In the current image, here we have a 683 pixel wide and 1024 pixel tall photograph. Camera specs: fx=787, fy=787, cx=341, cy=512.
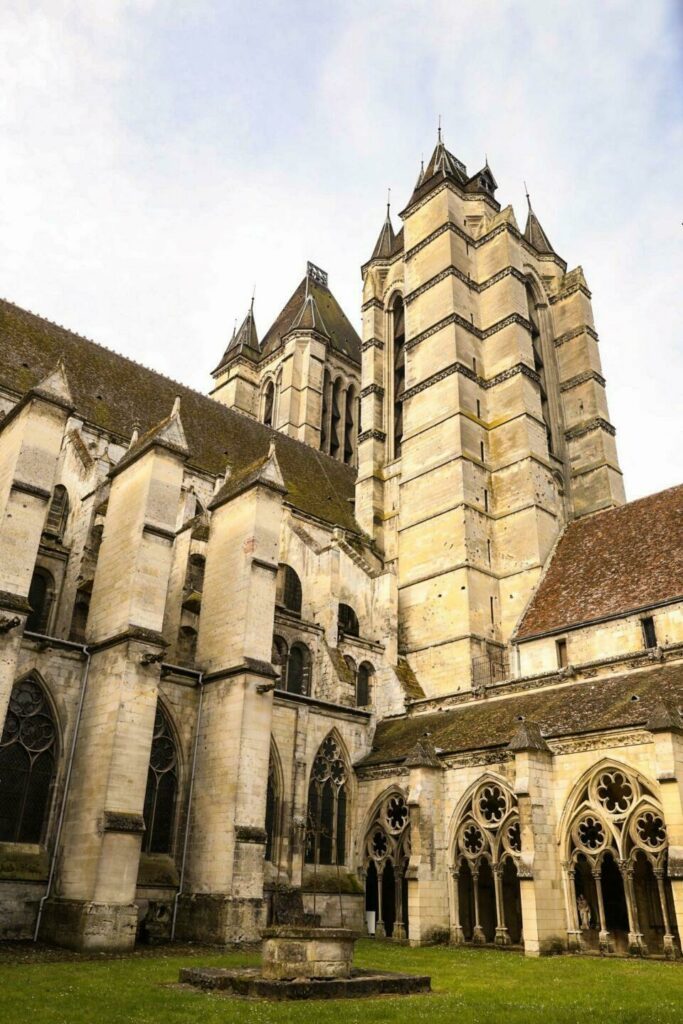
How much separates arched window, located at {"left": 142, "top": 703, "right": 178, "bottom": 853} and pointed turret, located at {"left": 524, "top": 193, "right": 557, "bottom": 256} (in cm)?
2582

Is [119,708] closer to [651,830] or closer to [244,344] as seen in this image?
[651,830]

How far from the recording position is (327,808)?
19109 millimetres

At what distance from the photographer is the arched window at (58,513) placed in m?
20.4

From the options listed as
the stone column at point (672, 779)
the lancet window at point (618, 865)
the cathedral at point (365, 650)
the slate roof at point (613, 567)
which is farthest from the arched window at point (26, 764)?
the slate roof at point (613, 567)

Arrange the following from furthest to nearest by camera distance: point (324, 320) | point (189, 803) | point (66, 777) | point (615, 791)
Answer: point (324, 320) < point (189, 803) < point (615, 791) < point (66, 777)

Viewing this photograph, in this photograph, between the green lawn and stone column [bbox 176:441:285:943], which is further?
stone column [bbox 176:441:285:943]

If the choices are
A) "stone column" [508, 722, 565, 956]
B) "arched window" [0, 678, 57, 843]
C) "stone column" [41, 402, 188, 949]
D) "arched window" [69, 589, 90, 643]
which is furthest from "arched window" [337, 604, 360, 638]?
"arched window" [0, 678, 57, 843]

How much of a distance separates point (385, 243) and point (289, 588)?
63.4 feet

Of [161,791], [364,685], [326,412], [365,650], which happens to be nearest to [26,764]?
[161,791]

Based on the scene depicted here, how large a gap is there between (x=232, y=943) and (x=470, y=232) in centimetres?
2674

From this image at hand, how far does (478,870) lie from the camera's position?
627 inches

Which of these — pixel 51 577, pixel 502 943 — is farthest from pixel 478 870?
pixel 51 577

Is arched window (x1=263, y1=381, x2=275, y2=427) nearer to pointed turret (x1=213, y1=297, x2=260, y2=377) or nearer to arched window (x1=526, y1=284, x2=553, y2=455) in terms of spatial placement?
pointed turret (x1=213, y1=297, x2=260, y2=377)

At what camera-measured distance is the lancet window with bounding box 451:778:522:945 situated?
50.6ft
